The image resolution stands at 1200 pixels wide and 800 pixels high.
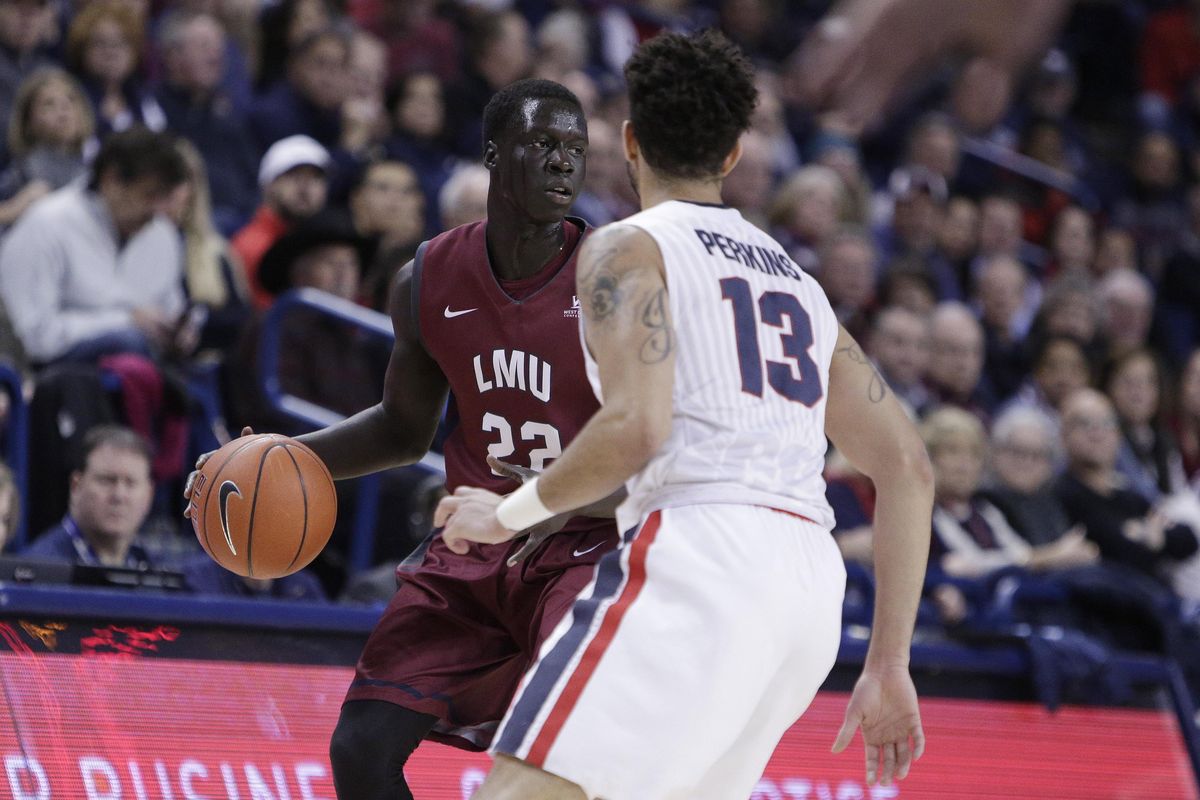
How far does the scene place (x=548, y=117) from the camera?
3906mm

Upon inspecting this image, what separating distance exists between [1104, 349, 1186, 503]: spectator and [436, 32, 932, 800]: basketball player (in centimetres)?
631

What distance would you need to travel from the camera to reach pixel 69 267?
6.85m

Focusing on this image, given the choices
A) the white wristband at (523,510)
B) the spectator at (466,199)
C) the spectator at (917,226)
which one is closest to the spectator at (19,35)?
the spectator at (466,199)

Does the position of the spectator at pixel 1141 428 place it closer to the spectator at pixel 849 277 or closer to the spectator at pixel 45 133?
the spectator at pixel 849 277

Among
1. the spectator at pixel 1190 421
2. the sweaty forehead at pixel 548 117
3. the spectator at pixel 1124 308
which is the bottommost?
the spectator at pixel 1190 421

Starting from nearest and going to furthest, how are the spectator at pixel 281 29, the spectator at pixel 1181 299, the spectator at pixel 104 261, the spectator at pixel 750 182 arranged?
the spectator at pixel 104 261
the spectator at pixel 750 182
the spectator at pixel 281 29
the spectator at pixel 1181 299

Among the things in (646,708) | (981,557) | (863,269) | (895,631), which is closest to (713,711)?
(646,708)

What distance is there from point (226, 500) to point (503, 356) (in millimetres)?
721

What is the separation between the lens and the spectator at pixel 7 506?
560 centimetres

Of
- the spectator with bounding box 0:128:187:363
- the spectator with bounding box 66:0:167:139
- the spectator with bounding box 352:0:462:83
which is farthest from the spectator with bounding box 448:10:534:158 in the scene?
the spectator with bounding box 0:128:187:363

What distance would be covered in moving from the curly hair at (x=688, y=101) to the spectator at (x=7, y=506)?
309 centimetres

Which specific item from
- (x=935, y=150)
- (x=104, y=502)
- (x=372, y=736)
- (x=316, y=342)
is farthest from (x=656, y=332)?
(x=935, y=150)

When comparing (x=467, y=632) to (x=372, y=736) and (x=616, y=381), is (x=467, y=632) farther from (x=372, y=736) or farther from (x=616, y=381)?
(x=616, y=381)

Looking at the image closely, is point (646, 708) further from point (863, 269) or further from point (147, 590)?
point (863, 269)
